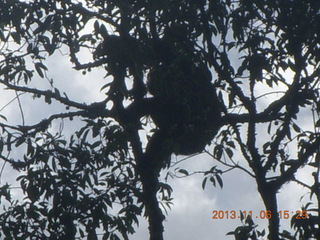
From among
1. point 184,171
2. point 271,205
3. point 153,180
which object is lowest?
point 271,205

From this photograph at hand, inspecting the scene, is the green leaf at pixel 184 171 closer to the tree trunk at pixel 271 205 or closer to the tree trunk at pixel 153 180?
the tree trunk at pixel 153 180

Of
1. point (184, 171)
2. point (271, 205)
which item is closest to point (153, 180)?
point (184, 171)

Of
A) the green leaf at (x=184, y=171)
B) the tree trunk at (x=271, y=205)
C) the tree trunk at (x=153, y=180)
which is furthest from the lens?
the tree trunk at (x=153, y=180)

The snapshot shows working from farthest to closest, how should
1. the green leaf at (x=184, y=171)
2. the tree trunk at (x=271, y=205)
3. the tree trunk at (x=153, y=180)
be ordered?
1. the tree trunk at (x=153, y=180)
2. the green leaf at (x=184, y=171)
3. the tree trunk at (x=271, y=205)

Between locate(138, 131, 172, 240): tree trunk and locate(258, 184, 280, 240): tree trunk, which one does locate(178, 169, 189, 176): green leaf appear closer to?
locate(138, 131, 172, 240): tree trunk

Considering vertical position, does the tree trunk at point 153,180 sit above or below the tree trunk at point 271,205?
above

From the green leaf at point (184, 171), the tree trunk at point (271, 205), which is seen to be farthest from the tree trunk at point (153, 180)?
the tree trunk at point (271, 205)

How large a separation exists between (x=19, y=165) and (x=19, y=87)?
1068 mm

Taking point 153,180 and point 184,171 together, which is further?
point 153,180

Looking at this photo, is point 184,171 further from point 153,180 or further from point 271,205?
point 271,205

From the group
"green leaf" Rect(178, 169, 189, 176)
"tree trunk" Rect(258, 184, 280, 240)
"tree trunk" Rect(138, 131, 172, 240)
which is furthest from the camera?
"tree trunk" Rect(138, 131, 172, 240)

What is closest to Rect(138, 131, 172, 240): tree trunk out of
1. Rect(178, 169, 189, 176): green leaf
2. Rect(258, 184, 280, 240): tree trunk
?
Rect(178, 169, 189, 176): green leaf

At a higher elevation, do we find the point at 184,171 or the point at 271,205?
the point at 184,171

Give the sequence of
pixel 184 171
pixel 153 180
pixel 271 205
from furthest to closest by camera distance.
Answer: pixel 153 180
pixel 184 171
pixel 271 205
